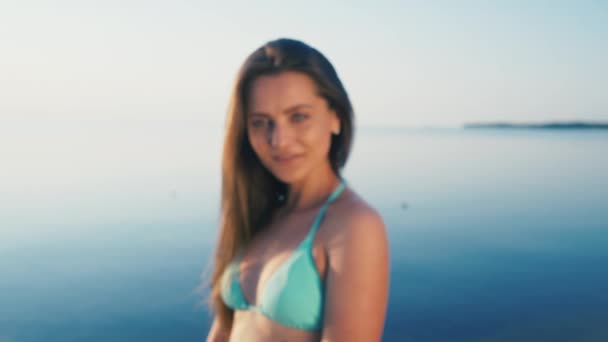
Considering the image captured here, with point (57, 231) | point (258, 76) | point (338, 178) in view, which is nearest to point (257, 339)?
point (338, 178)

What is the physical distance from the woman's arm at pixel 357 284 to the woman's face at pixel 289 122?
21.8 inches

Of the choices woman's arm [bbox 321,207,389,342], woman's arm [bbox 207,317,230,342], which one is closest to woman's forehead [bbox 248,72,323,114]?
woman's arm [bbox 321,207,389,342]

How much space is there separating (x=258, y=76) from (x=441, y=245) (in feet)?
34.7

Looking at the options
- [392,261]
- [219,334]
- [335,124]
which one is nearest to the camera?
[335,124]

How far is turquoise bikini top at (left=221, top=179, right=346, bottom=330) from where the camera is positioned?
6.61 feet

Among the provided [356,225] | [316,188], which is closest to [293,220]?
[316,188]

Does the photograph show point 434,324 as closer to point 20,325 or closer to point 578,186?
point 20,325

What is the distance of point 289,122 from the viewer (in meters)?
2.32

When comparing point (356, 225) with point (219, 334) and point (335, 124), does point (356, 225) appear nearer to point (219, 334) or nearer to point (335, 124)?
point (335, 124)

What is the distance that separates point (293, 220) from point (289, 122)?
1.86 ft

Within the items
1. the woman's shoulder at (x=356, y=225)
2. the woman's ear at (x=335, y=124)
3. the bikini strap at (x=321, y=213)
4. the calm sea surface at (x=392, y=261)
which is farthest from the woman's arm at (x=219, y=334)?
the calm sea surface at (x=392, y=261)

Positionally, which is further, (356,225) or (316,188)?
(316,188)

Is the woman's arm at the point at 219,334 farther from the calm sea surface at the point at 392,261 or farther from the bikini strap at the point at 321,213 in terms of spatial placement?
the calm sea surface at the point at 392,261

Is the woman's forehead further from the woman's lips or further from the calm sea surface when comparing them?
the calm sea surface
